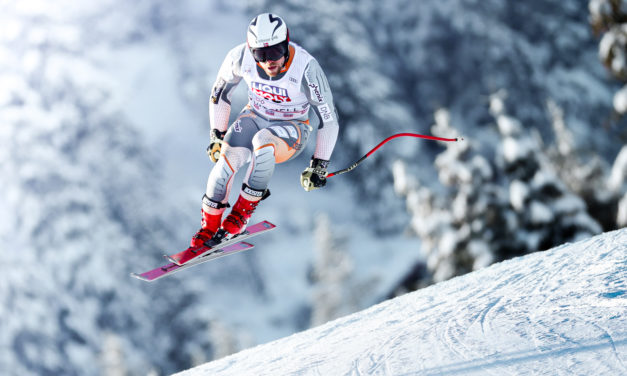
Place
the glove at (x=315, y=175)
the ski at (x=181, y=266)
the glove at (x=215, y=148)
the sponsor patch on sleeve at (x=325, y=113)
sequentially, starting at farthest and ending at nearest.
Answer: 1. the glove at (x=215, y=148)
2. the glove at (x=315, y=175)
3. the sponsor patch on sleeve at (x=325, y=113)
4. the ski at (x=181, y=266)


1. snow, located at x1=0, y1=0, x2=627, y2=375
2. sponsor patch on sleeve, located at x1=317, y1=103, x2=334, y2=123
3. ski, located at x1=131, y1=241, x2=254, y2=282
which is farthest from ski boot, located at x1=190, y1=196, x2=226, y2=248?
snow, located at x1=0, y1=0, x2=627, y2=375

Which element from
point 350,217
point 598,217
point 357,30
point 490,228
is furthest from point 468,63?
point 490,228

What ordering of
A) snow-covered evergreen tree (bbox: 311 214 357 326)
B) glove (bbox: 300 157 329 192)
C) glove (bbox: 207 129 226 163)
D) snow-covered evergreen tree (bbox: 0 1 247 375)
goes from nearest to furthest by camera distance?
glove (bbox: 300 157 329 192)
glove (bbox: 207 129 226 163)
snow-covered evergreen tree (bbox: 311 214 357 326)
snow-covered evergreen tree (bbox: 0 1 247 375)

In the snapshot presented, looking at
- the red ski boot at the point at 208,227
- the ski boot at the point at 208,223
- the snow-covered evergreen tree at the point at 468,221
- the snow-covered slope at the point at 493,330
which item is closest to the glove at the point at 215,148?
the ski boot at the point at 208,223

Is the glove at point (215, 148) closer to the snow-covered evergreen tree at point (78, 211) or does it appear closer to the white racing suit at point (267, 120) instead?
the white racing suit at point (267, 120)

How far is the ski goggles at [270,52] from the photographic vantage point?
18.9 ft

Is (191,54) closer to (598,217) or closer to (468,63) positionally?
(468,63)

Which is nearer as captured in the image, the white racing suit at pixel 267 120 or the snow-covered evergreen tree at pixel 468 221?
the white racing suit at pixel 267 120

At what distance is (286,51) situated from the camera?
5875 mm

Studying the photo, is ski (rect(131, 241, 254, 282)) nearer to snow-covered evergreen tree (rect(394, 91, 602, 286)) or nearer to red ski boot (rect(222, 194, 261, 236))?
red ski boot (rect(222, 194, 261, 236))

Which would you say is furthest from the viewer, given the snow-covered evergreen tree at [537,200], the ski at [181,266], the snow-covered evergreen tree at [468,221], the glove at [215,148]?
the snow-covered evergreen tree at [468,221]

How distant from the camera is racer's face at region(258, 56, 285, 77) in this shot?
5.88 m

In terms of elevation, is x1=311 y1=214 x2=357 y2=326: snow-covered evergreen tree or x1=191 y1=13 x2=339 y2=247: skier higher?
x1=311 y1=214 x2=357 y2=326: snow-covered evergreen tree

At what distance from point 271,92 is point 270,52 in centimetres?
53
